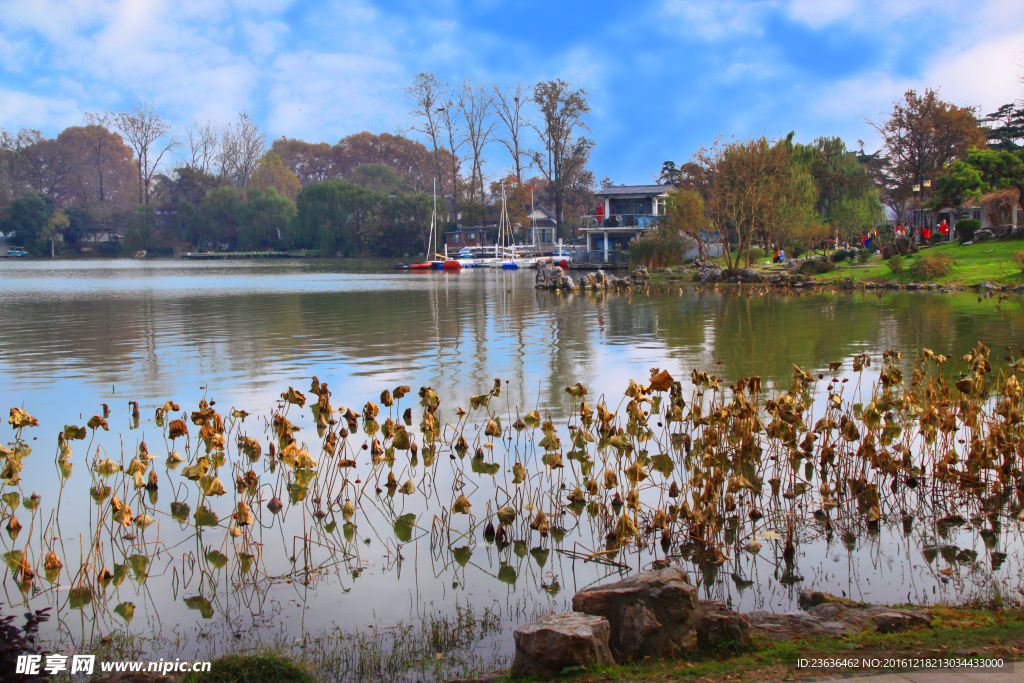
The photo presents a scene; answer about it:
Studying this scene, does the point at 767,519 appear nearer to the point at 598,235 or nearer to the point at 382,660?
the point at 382,660

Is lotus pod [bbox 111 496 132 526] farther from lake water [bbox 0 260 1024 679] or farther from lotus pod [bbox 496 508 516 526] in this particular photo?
lotus pod [bbox 496 508 516 526]

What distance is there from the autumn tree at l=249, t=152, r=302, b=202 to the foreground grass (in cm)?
13651

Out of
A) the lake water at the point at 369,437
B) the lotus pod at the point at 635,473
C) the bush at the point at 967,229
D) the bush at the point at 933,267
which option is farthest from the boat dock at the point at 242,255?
the lotus pod at the point at 635,473

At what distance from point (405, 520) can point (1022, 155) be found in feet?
190

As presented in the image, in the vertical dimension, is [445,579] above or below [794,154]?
below

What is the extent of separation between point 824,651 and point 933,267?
40.9 metres

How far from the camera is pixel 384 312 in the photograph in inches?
1260

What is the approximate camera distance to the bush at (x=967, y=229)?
48469 mm

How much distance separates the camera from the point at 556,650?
4.53 m

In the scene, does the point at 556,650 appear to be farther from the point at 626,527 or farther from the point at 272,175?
the point at 272,175

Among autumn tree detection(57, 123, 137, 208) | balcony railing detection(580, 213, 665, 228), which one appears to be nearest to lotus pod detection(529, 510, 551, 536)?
balcony railing detection(580, 213, 665, 228)

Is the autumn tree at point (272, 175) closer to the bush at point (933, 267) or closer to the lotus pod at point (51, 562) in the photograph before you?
the bush at point (933, 267)

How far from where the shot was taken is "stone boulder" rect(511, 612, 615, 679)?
454 centimetres

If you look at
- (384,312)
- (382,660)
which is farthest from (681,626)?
(384,312)
